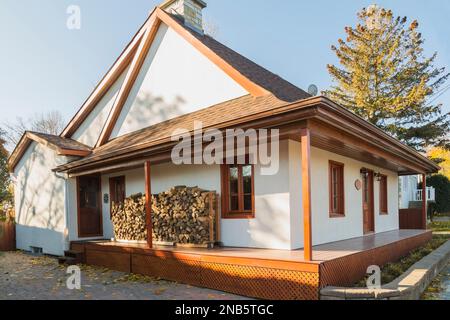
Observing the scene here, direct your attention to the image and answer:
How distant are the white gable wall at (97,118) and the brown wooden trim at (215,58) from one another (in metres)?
2.59

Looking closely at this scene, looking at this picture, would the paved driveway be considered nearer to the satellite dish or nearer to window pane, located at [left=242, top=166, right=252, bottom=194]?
window pane, located at [left=242, top=166, right=252, bottom=194]

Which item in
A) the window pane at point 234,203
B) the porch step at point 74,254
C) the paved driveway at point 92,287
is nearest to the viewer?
the paved driveway at point 92,287

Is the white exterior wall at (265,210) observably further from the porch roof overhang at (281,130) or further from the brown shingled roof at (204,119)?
the brown shingled roof at (204,119)

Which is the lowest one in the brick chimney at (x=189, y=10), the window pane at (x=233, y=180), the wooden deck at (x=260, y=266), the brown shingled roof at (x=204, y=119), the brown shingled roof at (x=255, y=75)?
the wooden deck at (x=260, y=266)

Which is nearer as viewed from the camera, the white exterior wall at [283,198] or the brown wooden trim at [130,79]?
the white exterior wall at [283,198]

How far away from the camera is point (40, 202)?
12.2m

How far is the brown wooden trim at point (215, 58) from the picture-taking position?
8266 mm

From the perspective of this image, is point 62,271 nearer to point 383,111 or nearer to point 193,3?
point 193,3

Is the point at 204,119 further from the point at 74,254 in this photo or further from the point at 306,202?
the point at 74,254

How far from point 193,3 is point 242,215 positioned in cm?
741

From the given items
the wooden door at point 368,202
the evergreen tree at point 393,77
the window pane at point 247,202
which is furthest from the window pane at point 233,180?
the evergreen tree at point 393,77

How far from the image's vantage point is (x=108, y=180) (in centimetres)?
1139

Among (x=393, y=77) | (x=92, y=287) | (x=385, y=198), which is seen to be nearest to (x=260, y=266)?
(x=92, y=287)
